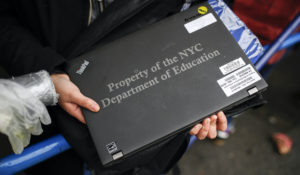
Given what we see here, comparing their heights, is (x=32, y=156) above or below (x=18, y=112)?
below

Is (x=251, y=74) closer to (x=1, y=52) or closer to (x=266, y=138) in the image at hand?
(x=1, y=52)

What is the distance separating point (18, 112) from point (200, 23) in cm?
54

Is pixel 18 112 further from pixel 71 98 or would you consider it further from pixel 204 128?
pixel 204 128

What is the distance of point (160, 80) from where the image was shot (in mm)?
628

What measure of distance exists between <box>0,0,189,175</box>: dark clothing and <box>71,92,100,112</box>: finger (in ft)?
0.32

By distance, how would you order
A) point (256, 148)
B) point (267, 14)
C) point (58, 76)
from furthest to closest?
1. point (256, 148)
2. point (267, 14)
3. point (58, 76)

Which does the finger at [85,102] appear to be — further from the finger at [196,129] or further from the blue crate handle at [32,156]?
the finger at [196,129]

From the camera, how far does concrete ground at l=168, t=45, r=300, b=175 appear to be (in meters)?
1.42

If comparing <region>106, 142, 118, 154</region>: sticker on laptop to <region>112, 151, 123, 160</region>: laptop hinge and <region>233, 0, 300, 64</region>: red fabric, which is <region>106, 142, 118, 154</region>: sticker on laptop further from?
<region>233, 0, 300, 64</region>: red fabric

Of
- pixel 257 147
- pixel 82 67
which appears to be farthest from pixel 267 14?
pixel 257 147

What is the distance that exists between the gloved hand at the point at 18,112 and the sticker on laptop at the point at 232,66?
478mm

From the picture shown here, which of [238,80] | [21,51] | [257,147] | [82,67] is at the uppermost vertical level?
[21,51]

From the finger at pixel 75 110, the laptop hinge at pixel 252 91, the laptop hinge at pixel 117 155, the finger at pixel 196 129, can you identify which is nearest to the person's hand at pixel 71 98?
the finger at pixel 75 110

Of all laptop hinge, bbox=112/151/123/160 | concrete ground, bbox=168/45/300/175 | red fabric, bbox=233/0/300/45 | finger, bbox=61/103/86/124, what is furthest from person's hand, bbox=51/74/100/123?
concrete ground, bbox=168/45/300/175
